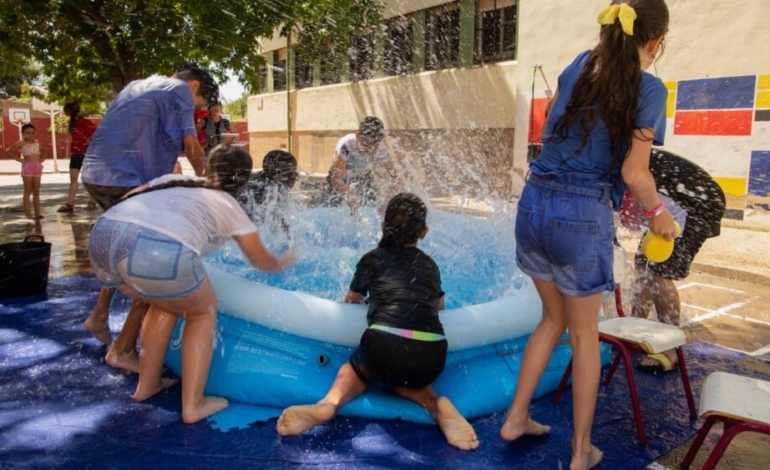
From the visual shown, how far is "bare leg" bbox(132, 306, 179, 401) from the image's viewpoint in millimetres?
3070

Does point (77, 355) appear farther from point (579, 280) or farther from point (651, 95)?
point (651, 95)

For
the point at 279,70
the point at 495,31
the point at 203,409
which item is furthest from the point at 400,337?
the point at 279,70

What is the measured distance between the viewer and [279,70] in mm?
21875

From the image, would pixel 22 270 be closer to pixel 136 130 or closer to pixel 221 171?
pixel 136 130

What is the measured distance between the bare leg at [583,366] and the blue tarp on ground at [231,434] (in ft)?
0.50

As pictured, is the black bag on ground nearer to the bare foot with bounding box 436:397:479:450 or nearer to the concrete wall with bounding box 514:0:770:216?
the bare foot with bounding box 436:397:479:450

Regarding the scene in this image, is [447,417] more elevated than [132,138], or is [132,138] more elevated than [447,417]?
[132,138]

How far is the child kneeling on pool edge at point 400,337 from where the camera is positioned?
9.05ft

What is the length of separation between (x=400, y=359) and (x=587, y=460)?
87 cm

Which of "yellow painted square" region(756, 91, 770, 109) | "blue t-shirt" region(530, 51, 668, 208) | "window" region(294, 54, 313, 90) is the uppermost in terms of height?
"window" region(294, 54, 313, 90)

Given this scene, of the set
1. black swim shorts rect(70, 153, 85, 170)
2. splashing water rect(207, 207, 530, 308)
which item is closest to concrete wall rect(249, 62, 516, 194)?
black swim shorts rect(70, 153, 85, 170)

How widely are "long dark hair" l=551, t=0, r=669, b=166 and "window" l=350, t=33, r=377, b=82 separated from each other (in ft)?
46.9

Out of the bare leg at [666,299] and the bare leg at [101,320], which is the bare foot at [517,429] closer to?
the bare leg at [666,299]

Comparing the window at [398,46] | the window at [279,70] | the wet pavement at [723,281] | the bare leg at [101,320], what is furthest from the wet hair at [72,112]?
the window at [279,70]
